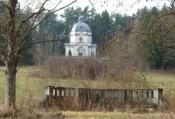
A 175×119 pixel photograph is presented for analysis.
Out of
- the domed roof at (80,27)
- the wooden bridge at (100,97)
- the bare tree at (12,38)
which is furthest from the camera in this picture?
the domed roof at (80,27)

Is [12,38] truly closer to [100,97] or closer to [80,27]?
[100,97]

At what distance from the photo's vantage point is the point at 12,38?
13.9 meters

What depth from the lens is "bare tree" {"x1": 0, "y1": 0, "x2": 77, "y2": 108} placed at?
45.4 feet

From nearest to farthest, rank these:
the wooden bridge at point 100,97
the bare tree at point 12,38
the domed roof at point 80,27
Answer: the bare tree at point 12,38, the wooden bridge at point 100,97, the domed roof at point 80,27

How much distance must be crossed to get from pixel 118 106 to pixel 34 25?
4.75 metres

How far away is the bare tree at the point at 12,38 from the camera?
13824 millimetres

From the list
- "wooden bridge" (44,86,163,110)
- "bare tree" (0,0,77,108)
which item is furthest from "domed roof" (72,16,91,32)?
"bare tree" (0,0,77,108)

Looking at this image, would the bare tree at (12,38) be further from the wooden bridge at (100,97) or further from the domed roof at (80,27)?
the domed roof at (80,27)

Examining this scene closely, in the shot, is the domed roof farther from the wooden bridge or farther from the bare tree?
the bare tree

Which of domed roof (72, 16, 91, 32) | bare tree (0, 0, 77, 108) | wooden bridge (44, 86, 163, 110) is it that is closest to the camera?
bare tree (0, 0, 77, 108)

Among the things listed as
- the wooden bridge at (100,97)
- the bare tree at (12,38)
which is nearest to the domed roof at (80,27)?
the wooden bridge at (100,97)

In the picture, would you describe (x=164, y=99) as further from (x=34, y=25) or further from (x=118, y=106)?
(x=34, y=25)

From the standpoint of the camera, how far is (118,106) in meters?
16.5

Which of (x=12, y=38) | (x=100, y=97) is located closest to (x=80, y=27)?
(x=100, y=97)
